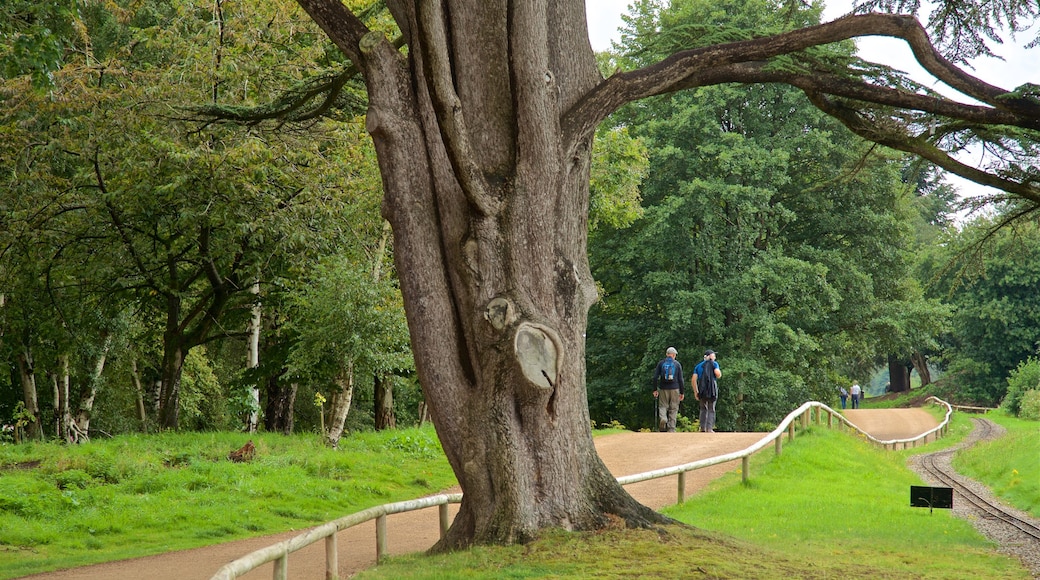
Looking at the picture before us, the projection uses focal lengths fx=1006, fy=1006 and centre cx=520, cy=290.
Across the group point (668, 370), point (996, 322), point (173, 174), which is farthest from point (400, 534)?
point (996, 322)

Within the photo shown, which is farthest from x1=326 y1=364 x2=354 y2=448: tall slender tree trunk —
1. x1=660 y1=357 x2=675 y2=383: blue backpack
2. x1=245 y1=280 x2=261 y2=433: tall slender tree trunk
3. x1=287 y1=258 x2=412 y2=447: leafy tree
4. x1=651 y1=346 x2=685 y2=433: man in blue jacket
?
x1=660 y1=357 x2=675 y2=383: blue backpack

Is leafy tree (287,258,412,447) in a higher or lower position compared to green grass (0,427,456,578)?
higher

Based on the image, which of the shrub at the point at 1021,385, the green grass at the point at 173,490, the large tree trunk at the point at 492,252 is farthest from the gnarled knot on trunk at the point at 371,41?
the shrub at the point at 1021,385

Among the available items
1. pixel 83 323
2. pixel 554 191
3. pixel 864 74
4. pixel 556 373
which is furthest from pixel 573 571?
pixel 83 323

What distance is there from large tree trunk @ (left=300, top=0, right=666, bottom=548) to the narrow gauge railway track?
305 inches

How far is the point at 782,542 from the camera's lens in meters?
9.80

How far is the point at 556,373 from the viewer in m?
7.88

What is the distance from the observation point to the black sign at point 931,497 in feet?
39.2

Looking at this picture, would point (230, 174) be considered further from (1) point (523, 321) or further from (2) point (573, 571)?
(2) point (573, 571)

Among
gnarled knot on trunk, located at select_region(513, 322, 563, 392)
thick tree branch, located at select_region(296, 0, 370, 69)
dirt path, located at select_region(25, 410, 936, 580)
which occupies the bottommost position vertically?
dirt path, located at select_region(25, 410, 936, 580)

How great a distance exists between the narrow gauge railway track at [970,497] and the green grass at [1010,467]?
0.42m

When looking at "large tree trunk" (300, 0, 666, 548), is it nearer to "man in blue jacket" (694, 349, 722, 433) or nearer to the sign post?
the sign post

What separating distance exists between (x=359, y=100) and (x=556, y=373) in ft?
20.5

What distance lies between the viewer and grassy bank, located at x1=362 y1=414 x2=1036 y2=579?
7.12 meters
